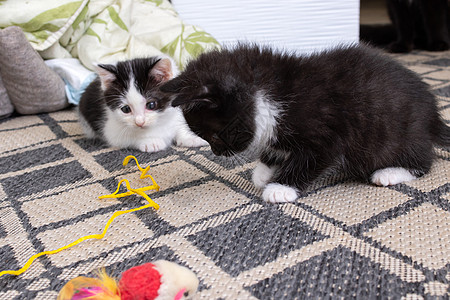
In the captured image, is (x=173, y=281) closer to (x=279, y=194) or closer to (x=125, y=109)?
(x=279, y=194)

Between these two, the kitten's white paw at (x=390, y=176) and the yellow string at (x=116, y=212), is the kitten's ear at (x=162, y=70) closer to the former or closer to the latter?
the yellow string at (x=116, y=212)

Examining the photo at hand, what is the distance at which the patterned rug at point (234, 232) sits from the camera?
800mm

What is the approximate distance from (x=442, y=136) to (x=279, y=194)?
552 millimetres

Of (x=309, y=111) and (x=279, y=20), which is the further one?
(x=279, y=20)

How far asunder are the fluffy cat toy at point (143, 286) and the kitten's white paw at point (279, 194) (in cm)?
42

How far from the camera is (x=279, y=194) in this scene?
1.11 metres

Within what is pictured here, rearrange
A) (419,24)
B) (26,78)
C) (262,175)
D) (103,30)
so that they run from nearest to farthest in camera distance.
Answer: (262,175) → (26,78) → (103,30) → (419,24)

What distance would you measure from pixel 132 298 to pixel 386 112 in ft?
2.55

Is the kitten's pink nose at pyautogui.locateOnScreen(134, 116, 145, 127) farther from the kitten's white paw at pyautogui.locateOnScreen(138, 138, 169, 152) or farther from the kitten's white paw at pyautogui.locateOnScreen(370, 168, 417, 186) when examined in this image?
the kitten's white paw at pyautogui.locateOnScreen(370, 168, 417, 186)

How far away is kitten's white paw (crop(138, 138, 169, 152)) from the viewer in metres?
1.62

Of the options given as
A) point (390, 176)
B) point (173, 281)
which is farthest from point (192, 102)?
point (390, 176)

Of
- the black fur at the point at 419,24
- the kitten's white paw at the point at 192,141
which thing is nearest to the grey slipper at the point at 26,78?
the kitten's white paw at the point at 192,141

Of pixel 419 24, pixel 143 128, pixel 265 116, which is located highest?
pixel 265 116

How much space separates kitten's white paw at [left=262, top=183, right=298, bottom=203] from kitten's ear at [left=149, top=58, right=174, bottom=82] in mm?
674
